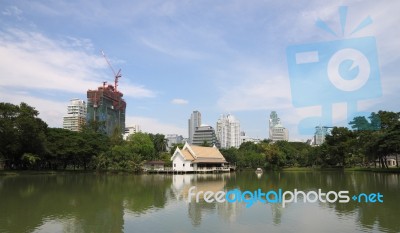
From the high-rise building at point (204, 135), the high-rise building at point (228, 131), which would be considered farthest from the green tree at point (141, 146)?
the high-rise building at point (228, 131)

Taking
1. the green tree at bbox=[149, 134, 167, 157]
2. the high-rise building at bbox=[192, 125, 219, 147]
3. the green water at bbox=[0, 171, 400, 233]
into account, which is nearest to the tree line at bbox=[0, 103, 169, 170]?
the green tree at bbox=[149, 134, 167, 157]

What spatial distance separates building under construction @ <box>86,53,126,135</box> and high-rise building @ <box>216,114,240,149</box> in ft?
151

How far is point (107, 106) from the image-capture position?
13675 centimetres

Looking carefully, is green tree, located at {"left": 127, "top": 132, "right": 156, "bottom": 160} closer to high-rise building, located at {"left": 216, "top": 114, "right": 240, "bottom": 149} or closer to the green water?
the green water

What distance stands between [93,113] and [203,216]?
123818mm

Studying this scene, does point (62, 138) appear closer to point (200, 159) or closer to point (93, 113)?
point (200, 159)

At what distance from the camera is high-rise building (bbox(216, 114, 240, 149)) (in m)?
168

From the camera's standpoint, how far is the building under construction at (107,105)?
13100 cm

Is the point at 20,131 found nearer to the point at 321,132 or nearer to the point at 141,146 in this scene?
the point at 141,146

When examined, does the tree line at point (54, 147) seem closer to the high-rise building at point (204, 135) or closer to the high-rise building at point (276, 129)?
the high-rise building at point (204, 135)

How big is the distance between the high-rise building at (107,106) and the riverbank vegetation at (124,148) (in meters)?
64.7

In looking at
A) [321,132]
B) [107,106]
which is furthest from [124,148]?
[107,106]

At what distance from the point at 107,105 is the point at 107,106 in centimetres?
41

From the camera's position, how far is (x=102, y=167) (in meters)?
52.2
